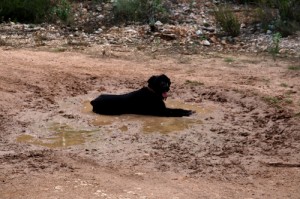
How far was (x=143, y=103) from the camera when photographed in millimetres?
8938

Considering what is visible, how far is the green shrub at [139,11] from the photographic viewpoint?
1530 centimetres

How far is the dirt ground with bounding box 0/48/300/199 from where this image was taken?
20.1ft

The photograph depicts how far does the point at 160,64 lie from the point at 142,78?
1.20 meters

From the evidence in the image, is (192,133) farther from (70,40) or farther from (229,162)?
(70,40)

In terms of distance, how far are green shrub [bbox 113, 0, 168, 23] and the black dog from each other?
6503mm

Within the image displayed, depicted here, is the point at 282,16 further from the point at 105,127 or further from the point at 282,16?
the point at 105,127

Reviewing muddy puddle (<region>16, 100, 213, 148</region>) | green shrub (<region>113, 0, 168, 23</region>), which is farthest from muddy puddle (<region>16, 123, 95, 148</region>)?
green shrub (<region>113, 0, 168, 23</region>)

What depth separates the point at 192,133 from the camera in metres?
8.00

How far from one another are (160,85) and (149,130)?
3.04 ft

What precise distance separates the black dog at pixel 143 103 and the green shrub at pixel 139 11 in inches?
256

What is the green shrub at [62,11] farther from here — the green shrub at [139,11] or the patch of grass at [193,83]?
the patch of grass at [193,83]

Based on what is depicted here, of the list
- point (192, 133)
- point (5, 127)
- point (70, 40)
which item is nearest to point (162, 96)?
point (192, 133)

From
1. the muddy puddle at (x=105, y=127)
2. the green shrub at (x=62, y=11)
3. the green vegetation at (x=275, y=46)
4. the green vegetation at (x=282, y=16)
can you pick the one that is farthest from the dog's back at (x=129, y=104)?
the green shrub at (x=62, y=11)

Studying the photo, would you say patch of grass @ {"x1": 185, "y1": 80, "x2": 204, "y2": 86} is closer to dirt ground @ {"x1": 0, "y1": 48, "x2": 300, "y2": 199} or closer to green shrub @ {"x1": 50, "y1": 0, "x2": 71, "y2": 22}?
dirt ground @ {"x1": 0, "y1": 48, "x2": 300, "y2": 199}
